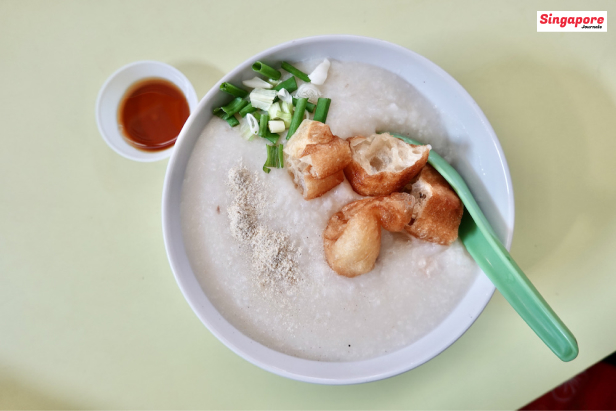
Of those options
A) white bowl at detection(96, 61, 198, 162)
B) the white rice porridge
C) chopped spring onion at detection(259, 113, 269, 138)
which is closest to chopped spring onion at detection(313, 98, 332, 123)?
the white rice porridge

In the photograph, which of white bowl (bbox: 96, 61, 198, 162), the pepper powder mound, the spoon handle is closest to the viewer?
the spoon handle

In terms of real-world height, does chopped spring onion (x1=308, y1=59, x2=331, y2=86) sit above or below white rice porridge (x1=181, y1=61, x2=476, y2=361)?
above

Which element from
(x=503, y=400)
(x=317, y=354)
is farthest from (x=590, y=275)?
(x=317, y=354)

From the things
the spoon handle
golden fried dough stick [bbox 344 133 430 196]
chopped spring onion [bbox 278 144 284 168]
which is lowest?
the spoon handle

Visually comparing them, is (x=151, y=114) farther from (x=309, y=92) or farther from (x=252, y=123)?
(x=309, y=92)

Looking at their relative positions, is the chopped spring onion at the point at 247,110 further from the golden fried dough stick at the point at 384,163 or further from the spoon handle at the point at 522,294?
the spoon handle at the point at 522,294

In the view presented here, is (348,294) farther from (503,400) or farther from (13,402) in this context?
(13,402)

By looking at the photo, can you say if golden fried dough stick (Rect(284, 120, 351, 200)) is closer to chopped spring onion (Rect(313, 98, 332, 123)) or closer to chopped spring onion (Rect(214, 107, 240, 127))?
chopped spring onion (Rect(313, 98, 332, 123))

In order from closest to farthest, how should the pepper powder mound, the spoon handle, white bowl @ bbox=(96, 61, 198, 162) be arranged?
the spoon handle, the pepper powder mound, white bowl @ bbox=(96, 61, 198, 162)
